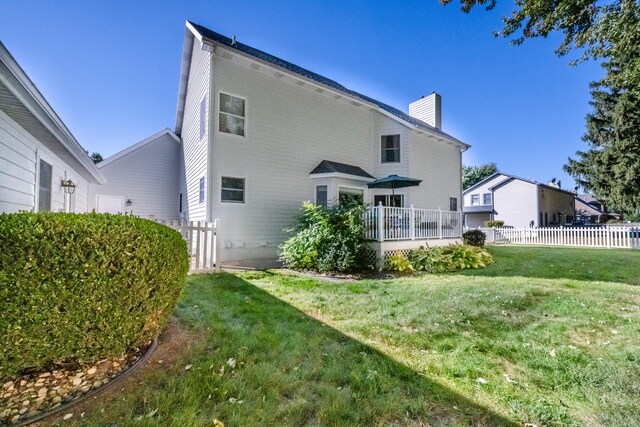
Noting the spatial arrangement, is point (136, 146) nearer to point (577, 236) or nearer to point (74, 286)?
point (74, 286)

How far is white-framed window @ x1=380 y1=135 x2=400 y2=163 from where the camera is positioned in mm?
13508

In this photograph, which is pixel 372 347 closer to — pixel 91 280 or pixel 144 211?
pixel 91 280

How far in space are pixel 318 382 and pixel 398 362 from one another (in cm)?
87

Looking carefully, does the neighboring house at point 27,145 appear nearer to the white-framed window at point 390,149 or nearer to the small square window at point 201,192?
the small square window at point 201,192

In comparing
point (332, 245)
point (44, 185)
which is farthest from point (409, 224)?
point (44, 185)

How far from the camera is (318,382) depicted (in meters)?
2.50

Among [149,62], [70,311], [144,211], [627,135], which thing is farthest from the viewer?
[627,135]

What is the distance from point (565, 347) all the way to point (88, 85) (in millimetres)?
18285

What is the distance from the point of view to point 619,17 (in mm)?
6672

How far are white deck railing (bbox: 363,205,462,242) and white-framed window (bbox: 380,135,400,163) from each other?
3606 mm

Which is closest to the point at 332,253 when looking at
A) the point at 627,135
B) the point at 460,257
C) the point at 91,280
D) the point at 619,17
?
the point at 460,257

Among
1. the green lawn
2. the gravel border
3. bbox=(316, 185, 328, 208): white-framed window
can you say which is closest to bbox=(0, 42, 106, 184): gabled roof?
the gravel border

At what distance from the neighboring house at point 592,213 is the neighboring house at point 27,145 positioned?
54.2m

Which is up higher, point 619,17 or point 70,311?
point 619,17
